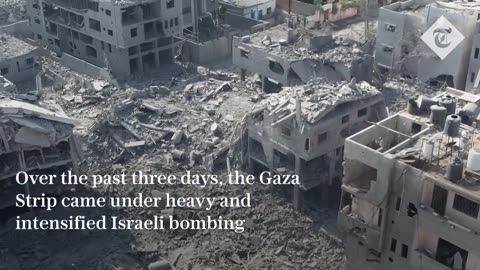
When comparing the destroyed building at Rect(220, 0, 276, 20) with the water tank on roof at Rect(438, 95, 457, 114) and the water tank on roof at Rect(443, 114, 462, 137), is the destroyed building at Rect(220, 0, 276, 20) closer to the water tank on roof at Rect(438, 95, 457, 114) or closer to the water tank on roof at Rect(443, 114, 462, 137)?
the water tank on roof at Rect(438, 95, 457, 114)

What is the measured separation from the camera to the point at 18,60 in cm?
5016

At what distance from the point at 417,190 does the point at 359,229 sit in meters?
3.82

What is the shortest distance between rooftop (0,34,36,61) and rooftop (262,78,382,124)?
23369 mm

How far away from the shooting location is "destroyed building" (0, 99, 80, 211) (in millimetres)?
31922

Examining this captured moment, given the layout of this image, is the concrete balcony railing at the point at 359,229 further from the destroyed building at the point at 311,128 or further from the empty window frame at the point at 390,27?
the empty window frame at the point at 390,27

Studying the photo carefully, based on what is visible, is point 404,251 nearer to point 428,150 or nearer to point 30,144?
point 428,150

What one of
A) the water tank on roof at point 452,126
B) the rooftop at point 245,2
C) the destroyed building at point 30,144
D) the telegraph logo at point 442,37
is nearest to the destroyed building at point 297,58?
the telegraph logo at point 442,37

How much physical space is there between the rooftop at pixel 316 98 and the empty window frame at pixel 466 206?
1135 cm

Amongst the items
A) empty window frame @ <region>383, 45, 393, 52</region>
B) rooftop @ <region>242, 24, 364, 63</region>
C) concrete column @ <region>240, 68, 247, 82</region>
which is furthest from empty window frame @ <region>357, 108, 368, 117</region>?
concrete column @ <region>240, 68, 247, 82</region>

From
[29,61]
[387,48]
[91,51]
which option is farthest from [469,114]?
[91,51]

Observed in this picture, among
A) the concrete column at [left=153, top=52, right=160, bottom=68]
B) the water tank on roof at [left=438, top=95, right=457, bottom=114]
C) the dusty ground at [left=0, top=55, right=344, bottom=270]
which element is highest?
the water tank on roof at [left=438, top=95, right=457, bottom=114]

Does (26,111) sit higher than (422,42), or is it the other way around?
(26,111)

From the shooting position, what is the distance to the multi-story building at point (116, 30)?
51.2 metres

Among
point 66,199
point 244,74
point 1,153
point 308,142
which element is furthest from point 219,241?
point 244,74
